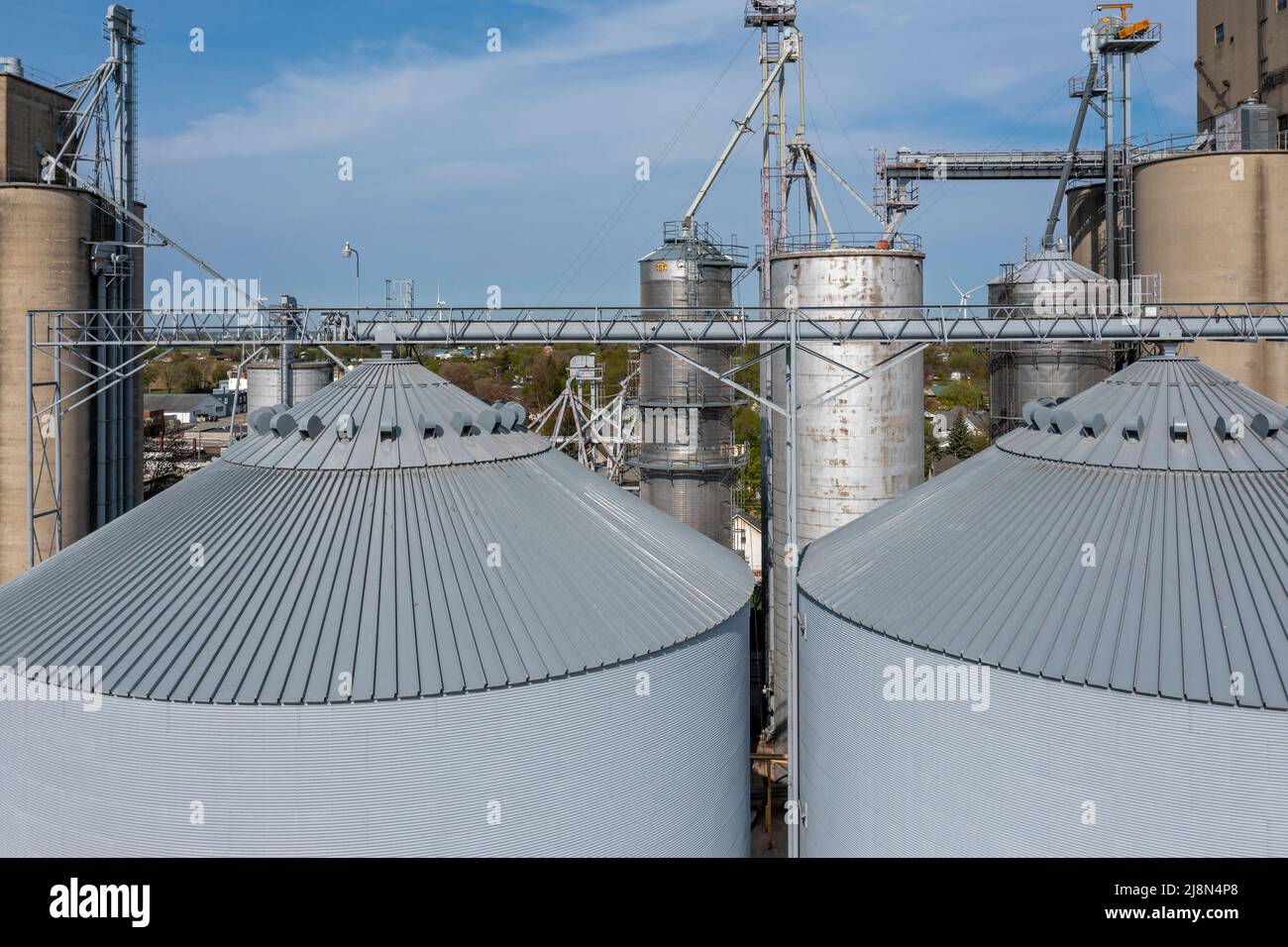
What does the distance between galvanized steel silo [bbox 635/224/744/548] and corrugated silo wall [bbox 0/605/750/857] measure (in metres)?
18.0

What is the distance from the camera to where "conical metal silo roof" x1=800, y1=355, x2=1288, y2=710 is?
12.1 m

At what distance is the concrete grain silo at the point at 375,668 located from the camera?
39.3ft

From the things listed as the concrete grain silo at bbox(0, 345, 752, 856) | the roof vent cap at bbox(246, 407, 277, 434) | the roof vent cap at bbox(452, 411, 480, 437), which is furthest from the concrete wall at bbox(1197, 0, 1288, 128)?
the roof vent cap at bbox(246, 407, 277, 434)

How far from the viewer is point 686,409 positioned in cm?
3119

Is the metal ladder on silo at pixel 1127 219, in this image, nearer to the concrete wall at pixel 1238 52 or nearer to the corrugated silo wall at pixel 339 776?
the concrete wall at pixel 1238 52

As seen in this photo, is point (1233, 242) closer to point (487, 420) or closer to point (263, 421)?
point (487, 420)

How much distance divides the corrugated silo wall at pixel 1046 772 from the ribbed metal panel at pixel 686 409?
16.2 meters

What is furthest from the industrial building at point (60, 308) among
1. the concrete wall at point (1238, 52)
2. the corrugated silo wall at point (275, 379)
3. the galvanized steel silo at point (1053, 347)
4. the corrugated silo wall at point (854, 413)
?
the concrete wall at point (1238, 52)

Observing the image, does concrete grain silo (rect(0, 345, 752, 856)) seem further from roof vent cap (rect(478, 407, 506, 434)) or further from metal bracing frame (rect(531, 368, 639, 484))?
metal bracing frame (rect(531, 368, 639, 484))

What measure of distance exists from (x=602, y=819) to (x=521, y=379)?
83.8 meters

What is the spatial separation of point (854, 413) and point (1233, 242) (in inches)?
598

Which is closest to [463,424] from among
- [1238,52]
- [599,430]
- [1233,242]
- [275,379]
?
[275,379]
